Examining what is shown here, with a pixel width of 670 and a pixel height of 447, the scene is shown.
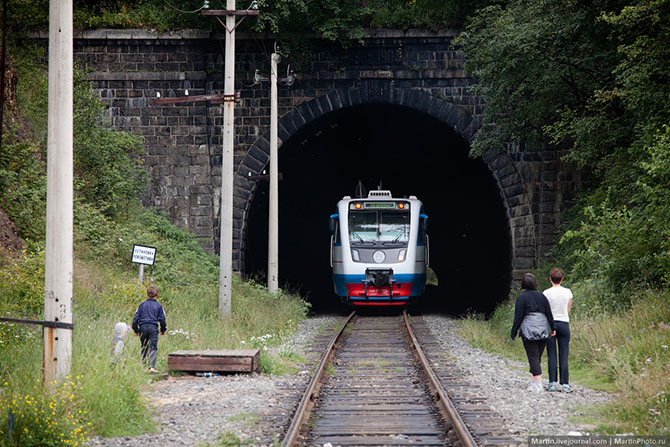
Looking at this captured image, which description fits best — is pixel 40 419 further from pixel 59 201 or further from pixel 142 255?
pixel 142 255

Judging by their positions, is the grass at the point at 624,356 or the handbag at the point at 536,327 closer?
the grass at the point at 624,356

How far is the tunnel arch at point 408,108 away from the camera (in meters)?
24.4

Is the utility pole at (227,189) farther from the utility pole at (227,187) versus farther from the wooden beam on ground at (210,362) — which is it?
the wooden beam on ground at (210,362)

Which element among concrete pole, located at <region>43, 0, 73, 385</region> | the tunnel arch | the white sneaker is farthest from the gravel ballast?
the tunnel arch

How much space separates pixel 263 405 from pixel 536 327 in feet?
11.9

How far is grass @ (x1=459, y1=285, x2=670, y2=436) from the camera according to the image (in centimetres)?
753

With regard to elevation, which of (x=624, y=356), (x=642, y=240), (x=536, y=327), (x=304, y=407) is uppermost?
(x=642, y=240)

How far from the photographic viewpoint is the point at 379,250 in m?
21.9

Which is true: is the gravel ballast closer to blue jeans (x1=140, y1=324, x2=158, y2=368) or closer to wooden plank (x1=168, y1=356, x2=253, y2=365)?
wooden plank (x1=168, y1=356, x2=253, y2=365)

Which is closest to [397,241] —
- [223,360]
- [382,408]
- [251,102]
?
[251,102]

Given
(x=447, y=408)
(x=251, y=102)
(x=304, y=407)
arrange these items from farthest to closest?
1. (x=251, y=102)
2. (x=304, y=407)
3. (x=447, y=408)

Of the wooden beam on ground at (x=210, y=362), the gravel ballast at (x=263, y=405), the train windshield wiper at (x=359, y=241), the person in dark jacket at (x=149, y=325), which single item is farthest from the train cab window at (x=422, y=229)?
the person in dark jacket at (x=149, y=325)

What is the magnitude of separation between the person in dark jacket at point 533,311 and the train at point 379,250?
1176cm

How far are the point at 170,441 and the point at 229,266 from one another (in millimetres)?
9766
